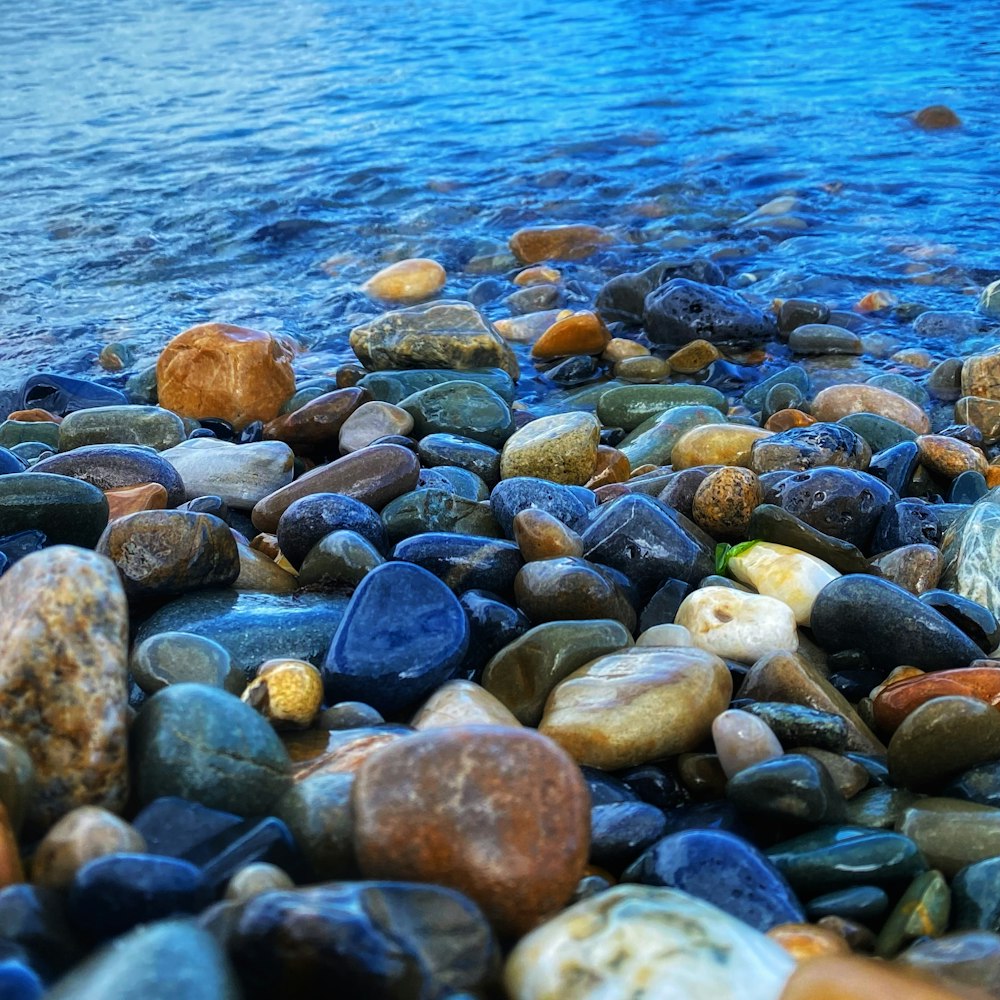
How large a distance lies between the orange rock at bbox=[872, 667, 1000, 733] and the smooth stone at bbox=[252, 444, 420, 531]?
1.76 meters

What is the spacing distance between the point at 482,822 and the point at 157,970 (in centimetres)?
52

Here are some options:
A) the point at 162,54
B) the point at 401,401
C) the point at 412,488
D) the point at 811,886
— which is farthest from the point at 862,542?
the point at 162,54

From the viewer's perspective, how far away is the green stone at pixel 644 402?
17.3ft

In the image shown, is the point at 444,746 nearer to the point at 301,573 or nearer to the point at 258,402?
the point at 301,573

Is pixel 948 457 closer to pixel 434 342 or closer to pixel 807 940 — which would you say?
pixel 434 342

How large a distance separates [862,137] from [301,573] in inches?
370

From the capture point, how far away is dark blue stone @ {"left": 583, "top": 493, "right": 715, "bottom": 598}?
10.7ft

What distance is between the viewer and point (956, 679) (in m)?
2.60

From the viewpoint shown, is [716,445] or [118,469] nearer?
[118,469]

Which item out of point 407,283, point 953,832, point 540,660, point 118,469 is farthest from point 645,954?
point 407,283

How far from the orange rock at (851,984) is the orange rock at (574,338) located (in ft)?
16.4

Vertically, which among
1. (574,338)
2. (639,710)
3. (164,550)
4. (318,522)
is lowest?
(574,338)

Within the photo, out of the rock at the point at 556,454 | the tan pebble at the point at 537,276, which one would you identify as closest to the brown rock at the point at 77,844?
the rock at the point at 556,454

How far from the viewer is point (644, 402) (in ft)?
17.4
